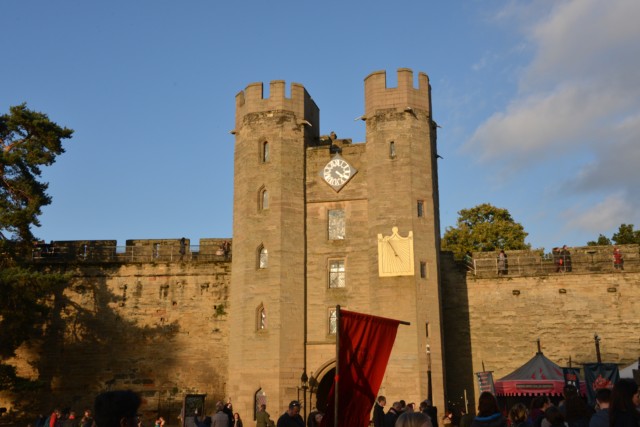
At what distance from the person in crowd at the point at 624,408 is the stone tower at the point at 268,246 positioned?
68.1 ft

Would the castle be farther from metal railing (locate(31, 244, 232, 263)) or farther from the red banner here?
the red banner

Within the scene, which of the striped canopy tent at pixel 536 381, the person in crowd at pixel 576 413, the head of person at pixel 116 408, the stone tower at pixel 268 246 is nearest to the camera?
the head of person at pixel 116 408

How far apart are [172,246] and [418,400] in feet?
41.1

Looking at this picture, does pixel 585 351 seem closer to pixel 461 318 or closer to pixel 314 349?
pixel 461 318

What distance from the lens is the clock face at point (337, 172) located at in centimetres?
2817

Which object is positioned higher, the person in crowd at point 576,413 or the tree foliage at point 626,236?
the tree foliage at point 626,236

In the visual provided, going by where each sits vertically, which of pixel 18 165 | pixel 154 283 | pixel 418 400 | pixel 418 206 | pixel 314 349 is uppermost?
pixel 18 165

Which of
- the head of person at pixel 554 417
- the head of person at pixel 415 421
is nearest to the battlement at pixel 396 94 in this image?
the head of person at pixel 554 417

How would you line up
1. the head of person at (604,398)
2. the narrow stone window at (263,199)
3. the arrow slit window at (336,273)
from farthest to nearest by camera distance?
the narrow stone window at (263,199)
the arrow slit window at (336,273)
the head of person at (604,398)

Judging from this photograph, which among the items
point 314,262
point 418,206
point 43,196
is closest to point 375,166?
point 418,206

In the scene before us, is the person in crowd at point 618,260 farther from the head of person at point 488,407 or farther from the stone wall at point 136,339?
the head of person at point 488,407

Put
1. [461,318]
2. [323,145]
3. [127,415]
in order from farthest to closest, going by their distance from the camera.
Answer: [323,145]
[461,318]
[127,415]

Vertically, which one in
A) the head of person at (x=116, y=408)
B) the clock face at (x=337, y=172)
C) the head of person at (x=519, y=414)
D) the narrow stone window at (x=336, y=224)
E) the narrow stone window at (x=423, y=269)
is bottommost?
the head of person at (x=519, y=414)

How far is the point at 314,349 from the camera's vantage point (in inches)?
1046
